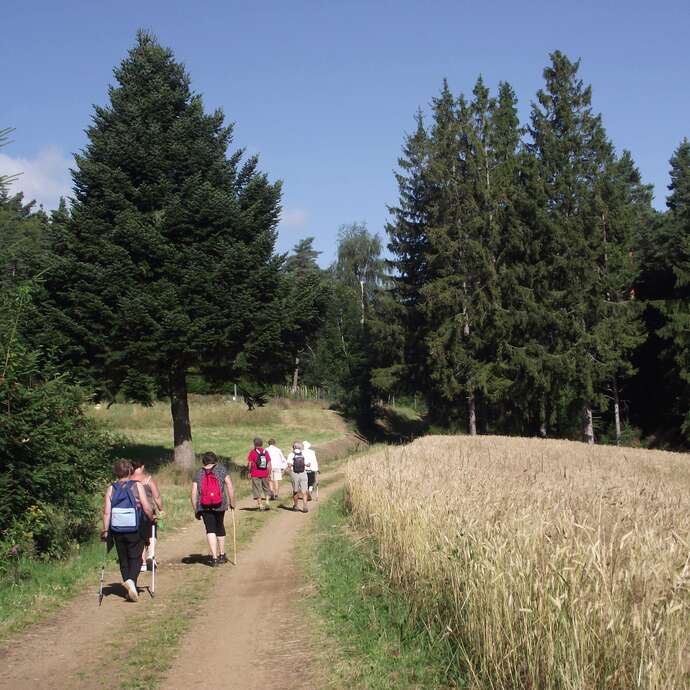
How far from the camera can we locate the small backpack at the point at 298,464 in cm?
2036

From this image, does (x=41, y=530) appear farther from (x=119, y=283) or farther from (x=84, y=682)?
(x=119, y=283)

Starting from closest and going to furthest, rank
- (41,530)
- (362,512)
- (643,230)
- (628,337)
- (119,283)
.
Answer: (41,530)
(362,512)
(119,283)
(628,337)
(643,230)

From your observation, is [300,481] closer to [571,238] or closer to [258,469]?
[258,469]

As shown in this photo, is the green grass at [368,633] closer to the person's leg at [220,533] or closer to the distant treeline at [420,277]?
the person's leg at [220,533]

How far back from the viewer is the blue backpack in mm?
10023

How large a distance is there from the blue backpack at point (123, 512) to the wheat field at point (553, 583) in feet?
11.4

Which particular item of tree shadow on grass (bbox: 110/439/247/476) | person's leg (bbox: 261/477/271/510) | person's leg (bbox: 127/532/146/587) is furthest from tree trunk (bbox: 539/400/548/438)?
person's leg (bbox: 127/532/146/587)

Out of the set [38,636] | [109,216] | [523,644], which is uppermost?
[109,216]

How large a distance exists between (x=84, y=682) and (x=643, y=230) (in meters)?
61.3

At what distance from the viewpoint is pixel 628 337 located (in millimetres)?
45188

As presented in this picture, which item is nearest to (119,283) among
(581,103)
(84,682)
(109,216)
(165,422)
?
(109,216)

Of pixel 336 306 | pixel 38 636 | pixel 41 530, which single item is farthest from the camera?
pixel 336 306

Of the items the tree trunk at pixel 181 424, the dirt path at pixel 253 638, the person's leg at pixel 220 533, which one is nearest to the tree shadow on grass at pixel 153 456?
the tree trunk at pixel 181 424

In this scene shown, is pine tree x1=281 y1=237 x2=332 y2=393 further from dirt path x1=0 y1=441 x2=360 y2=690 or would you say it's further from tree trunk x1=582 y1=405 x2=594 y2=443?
tree trunk x1=582 y1=405 x2=594 y2=443
